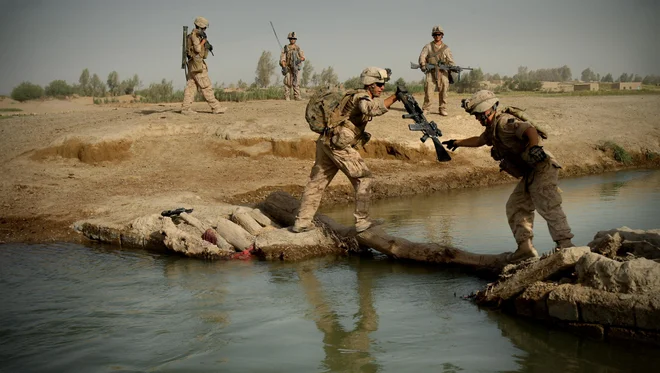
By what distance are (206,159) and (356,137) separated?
6.75 m

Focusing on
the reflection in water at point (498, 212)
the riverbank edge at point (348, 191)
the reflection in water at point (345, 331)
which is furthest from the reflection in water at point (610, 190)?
the reflection in water at point (345, 331)

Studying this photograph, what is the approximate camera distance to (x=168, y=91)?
32.1 metres

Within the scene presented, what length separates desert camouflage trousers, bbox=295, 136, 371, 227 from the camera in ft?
28.7

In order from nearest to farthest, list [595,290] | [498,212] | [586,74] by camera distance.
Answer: [595,290] → [498,212] → [586,74]

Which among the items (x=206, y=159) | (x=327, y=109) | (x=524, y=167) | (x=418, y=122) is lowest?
(x=206, y=159)

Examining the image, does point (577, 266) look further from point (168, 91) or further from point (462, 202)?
point (168, 91)

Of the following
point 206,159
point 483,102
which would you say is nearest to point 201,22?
point 206,159

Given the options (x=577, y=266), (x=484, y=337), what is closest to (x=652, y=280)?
(x=577, y=266)

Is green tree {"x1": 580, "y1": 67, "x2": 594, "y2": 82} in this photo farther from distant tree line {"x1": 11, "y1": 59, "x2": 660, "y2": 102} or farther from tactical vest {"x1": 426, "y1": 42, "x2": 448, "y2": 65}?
tactical vest {"x1": 426, "y1": 42, "x2": 448, "y2": 65}

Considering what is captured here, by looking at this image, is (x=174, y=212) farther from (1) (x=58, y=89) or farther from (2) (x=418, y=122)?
(1) (x=58, y=89)

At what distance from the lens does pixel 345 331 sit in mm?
6602

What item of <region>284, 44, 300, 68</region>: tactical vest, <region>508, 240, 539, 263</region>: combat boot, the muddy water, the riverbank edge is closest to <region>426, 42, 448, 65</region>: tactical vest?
the riverbank edge

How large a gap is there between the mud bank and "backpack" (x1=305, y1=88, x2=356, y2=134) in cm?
A: 284

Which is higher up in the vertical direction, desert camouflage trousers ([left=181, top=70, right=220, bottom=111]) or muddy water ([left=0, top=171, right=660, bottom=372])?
desert camouflage trousers ([left=181, top=70, right=220, bottom=111])
